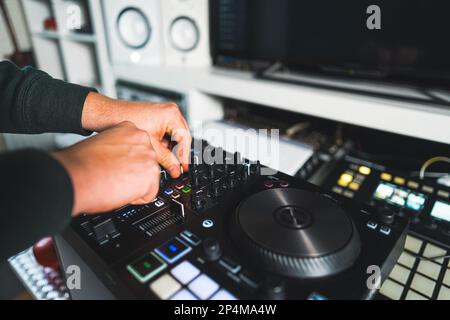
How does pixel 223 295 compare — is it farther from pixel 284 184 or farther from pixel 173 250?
pixel 284 184

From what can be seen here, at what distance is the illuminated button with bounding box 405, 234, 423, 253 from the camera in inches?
19.5

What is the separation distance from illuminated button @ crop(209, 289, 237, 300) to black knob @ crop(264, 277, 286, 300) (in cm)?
3

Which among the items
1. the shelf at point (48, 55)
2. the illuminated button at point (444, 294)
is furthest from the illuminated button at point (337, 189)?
the shelf at point (48, 55)

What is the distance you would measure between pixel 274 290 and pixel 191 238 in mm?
117

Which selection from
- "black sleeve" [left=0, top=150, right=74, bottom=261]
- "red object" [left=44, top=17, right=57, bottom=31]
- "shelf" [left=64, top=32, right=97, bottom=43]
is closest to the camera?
"black sleeve" [left=0, top=150, right=74, bottom=261]

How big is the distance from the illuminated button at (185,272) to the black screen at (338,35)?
2.21 feet

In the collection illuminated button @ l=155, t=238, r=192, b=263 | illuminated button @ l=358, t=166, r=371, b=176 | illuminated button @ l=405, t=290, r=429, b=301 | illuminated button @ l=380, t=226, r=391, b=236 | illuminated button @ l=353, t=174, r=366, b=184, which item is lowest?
illuminated button @ l=405, t=290, r=429, b=301

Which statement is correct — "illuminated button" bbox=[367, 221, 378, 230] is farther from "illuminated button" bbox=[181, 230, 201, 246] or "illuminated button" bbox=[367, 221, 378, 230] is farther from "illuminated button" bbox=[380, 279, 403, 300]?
"illuminated button" bbox=[181, 230, 201, 246]

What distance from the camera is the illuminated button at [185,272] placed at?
1.04ft

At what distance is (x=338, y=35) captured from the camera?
0.78 meters

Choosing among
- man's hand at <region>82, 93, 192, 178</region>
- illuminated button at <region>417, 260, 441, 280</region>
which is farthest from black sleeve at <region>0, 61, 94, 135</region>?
illuminated button at <region>417, 260, 441, 280</region>

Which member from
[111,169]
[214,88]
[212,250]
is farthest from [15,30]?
[212,250]

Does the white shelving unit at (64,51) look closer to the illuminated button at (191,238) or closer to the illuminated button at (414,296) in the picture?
the illuminated button at (191,238)

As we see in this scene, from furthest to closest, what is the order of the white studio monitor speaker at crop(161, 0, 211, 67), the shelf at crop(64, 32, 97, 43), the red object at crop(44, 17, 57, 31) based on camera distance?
the red object at crop(44, 17, 57, 31) → the shelf at crop(64, 32, 97, 43) → the white studio monitor speaker at crop(161, 0, 211, 67)
